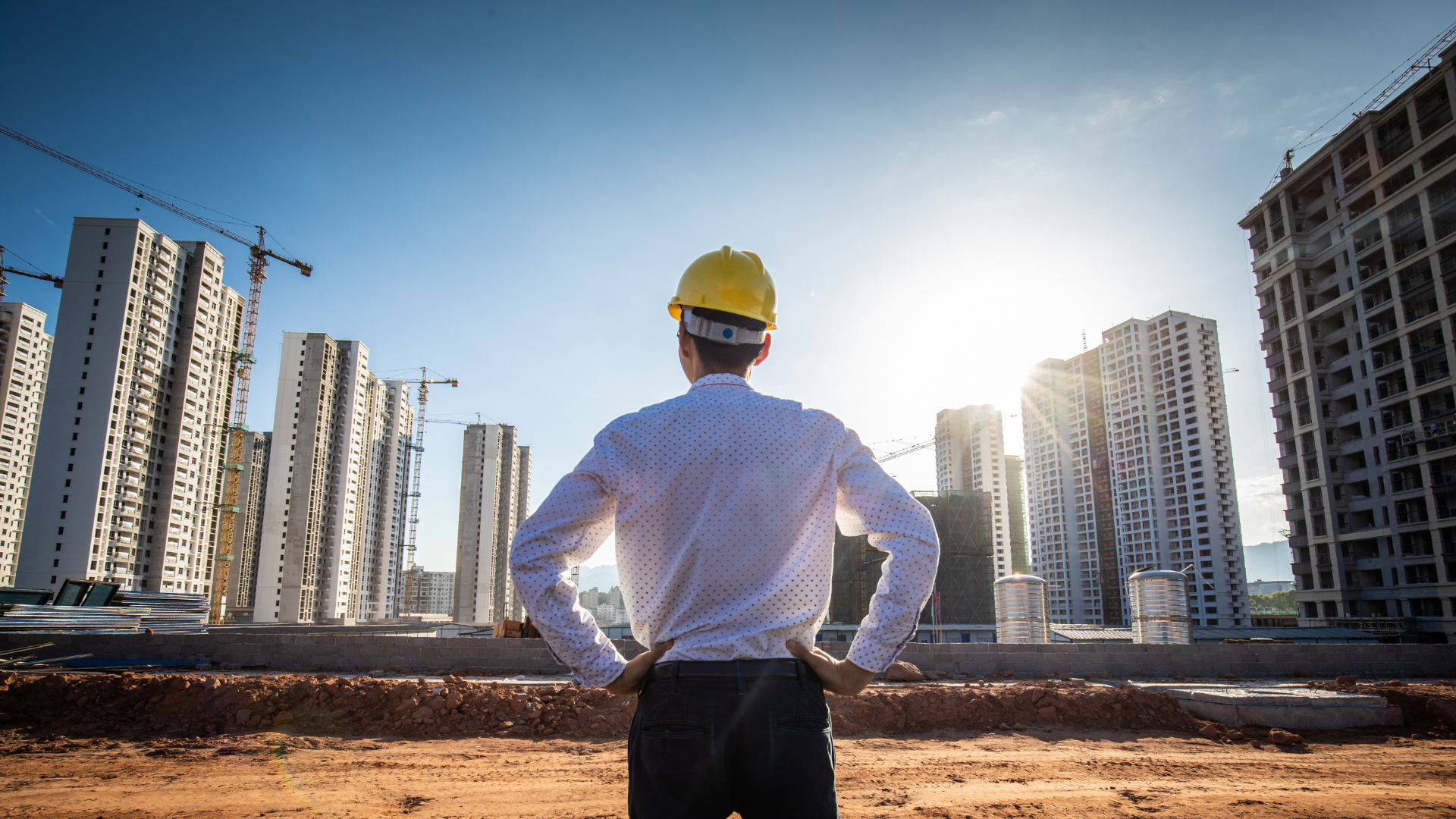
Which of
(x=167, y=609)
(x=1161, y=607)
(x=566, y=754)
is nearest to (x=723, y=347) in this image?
(x=566, y=754)

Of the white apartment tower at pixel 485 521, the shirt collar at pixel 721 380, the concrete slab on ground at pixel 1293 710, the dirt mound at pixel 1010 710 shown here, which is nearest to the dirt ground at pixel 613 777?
the concrete slab on ground at pixel 1293 710

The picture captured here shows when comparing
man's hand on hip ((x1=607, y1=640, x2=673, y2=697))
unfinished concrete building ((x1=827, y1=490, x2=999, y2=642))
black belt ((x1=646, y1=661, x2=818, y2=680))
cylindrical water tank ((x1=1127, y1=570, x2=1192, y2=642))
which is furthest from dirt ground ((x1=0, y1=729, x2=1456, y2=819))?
unfinished concrete building ((x1=827, y1=490, x2=999, y2=642))

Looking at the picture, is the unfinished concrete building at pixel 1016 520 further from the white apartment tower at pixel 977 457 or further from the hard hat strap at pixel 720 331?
the hard hat strap at pixel 720 331

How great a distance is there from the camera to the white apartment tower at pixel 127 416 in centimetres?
5672

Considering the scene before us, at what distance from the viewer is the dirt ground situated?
506 cm

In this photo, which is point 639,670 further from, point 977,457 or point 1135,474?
point 977,457

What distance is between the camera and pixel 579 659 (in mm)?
1503

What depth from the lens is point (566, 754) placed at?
22.6ft

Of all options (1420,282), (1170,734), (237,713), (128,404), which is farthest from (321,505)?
(1420,282)

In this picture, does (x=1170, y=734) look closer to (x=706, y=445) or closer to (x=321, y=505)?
(x=706, y=445)

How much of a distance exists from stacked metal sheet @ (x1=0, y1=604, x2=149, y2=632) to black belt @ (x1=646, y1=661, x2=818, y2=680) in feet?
67.6

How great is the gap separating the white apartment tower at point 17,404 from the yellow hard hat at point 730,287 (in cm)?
10708

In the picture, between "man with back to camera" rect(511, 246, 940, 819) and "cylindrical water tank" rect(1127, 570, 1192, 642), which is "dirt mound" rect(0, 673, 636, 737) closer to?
"man with back to camera" rect(511, 246, 940, 819)

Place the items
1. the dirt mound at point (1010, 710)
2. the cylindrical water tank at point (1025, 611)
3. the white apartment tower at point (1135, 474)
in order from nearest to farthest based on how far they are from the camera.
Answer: the dirt mound at point (1010, 710)
the cylindrical water tank at point (1025, 611)
the white apartment tower at point (1135, 474)
